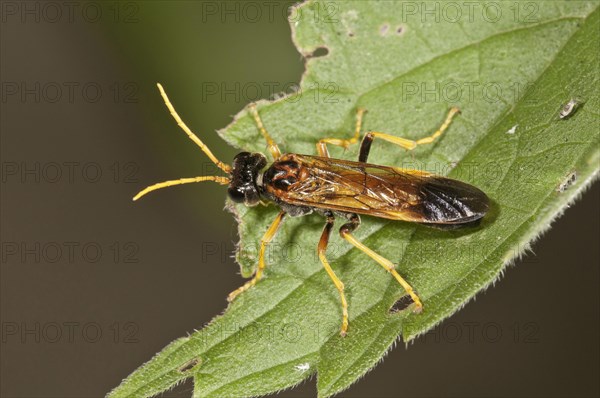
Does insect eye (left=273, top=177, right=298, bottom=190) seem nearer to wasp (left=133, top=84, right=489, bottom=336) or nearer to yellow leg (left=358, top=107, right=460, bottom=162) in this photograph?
wasp (left=133, top=84, right=489, bottom=336)

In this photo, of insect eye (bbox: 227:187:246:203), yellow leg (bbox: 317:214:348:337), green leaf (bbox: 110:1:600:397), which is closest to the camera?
green leaf (bbox: 110:1:600:397)

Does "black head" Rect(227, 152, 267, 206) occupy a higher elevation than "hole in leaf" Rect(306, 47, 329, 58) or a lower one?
lower

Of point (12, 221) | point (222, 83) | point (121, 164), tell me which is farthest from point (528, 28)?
point (12, 221)

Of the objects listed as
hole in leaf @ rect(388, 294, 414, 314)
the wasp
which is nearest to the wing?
the wasp

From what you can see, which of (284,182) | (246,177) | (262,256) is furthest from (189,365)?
(284,182)

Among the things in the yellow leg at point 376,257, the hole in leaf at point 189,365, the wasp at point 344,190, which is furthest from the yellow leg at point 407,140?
the hole in leaf at point 189,365

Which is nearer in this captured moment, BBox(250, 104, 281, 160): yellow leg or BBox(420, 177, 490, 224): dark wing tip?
BBox(420, 177, 490, 224): dark wing tip

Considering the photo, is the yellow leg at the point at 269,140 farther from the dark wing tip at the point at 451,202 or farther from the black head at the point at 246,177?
the dark wing tip at the point at 451,202

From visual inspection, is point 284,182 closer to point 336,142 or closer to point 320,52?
point 336,142
